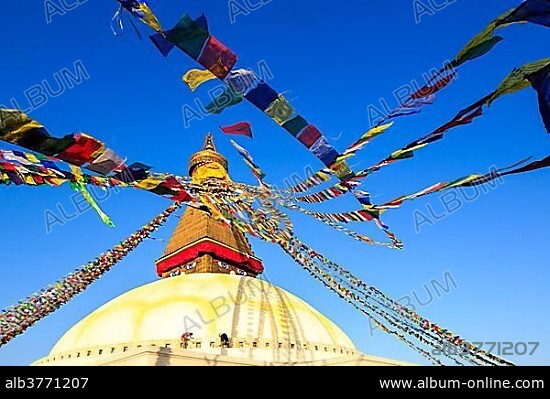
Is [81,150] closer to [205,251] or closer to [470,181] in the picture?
[470,181]

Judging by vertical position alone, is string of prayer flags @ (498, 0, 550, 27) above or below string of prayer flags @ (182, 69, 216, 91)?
below

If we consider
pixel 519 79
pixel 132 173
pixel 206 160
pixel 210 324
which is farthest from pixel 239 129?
pixel 206 160

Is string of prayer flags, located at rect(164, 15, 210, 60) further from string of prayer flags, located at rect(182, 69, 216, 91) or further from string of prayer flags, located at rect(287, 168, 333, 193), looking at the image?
string of prayer flags, located at rect(287, 168, 333, 193)

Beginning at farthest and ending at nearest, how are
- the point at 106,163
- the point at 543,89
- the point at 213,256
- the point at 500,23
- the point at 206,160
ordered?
1. the point at 206,160
2. the point at 213,256
3. the point at 106,163
4. the point at 543,89
5. the point at 500,23

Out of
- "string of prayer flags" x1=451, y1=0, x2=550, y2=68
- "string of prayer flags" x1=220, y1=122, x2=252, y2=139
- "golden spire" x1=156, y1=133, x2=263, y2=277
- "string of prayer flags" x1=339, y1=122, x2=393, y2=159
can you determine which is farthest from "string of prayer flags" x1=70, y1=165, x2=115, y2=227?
"golden spire" x1=156, y1=133, x2=263, y2=277

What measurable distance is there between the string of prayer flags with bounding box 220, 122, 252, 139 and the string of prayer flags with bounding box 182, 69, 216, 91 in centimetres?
154

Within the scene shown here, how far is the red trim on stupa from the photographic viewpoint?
1809 cm

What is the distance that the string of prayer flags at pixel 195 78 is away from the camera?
512 centimetres

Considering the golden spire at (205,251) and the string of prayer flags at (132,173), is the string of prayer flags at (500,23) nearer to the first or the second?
the string of prayer flags at (132,173)

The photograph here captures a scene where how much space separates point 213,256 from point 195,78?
13494 millimetres

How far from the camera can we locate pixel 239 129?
22.1 feet

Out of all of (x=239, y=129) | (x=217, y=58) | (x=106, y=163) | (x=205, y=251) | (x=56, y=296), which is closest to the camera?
(x=217, y=58)
